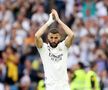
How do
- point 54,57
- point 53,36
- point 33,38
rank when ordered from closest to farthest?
point 53,36 → point 54,57 → point 33,38

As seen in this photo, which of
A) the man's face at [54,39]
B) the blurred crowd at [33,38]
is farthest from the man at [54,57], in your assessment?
the blurred crowd at [33,38]

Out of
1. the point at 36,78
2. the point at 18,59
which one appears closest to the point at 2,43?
the point at 18,59

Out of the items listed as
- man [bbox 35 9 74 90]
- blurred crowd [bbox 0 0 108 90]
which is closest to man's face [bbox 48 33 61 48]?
man [bbox 35 9 74 90]

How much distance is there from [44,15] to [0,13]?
1697 millimetres

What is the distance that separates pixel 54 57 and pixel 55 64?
14cm

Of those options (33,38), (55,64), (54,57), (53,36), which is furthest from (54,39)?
(33,38)

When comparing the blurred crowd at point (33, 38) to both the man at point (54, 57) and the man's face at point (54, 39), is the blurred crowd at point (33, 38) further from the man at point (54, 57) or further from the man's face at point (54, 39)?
the man's face at point (54, 39)

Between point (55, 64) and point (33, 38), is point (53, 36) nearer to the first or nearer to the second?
point (55, 64)

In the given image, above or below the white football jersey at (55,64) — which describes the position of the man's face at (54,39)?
above

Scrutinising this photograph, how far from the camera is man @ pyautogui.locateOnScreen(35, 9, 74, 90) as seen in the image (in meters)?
12.1

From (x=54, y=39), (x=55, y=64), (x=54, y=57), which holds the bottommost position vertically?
(x=55, y=64)

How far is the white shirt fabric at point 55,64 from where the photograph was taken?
12109 millimetres

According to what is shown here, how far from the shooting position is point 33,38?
21.9 metres

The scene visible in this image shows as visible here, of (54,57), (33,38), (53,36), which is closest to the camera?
(53,36)
